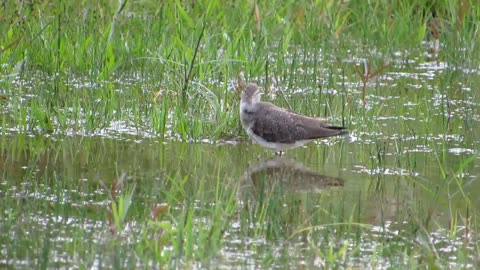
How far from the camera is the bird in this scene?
7879 mm

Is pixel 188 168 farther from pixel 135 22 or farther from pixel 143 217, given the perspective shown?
pixel 135 22

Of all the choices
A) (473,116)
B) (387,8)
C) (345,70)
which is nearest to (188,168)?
(473,116)

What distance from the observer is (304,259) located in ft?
18.2

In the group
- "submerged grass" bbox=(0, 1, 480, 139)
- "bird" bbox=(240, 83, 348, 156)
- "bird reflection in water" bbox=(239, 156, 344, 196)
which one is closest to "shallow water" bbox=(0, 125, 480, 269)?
"bird reflection in water" bbox=(239, 156, 344, 196)

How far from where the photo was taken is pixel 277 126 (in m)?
7.92

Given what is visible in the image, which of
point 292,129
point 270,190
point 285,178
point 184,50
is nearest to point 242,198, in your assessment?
point 270,190

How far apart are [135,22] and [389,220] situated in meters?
4.98

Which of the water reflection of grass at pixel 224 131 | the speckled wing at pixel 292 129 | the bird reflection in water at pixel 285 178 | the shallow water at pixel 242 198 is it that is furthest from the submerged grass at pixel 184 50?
the bird reflection in water at pixel 285 178

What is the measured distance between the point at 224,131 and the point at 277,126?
584 millimetres

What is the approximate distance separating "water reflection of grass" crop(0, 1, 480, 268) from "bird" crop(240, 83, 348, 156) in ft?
0.57

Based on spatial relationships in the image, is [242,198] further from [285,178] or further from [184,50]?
[184,50]

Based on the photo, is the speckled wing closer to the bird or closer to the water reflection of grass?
the bird

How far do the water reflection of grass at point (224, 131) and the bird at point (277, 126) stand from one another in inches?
6.8

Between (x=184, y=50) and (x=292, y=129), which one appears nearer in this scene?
(x=292, y=129)
